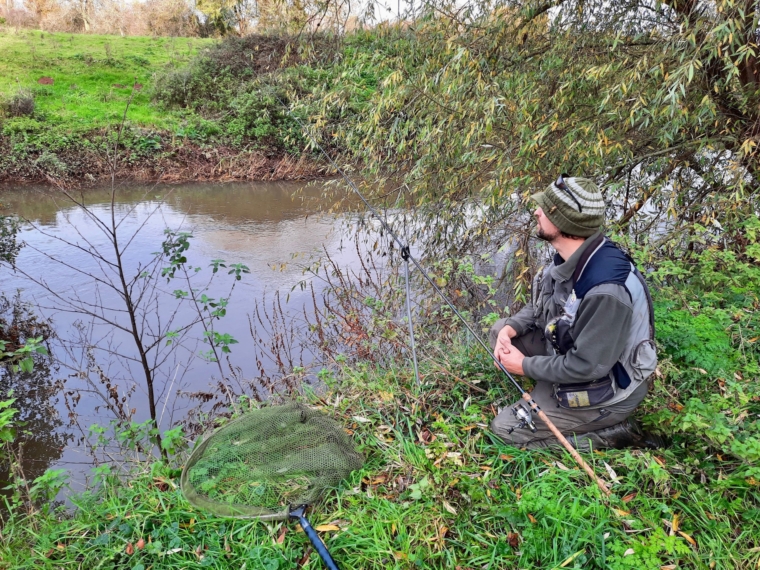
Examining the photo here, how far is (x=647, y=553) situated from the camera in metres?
1.58

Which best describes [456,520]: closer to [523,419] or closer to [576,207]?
[523,419]

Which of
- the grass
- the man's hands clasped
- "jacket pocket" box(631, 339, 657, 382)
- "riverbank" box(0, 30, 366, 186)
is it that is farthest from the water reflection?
"riverbank" box(0, 30, 366, 186)

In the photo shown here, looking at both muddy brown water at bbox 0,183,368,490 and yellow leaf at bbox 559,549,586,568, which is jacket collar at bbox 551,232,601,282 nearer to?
yellow leaf at bbox 559,549,586,568

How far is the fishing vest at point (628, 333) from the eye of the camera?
192 centimetres

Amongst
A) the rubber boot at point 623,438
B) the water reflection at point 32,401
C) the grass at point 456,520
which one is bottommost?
the water reflection at point 32,401

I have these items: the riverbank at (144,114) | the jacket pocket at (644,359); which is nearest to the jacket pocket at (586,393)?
the jacket pocket at (644,359)

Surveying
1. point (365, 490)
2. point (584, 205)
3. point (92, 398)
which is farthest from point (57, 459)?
point (584, 205)

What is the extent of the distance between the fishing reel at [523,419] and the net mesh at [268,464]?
79cm

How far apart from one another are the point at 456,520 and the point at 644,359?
3.44 ft

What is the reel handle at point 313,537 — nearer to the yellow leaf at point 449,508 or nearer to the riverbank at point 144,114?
the yellow leaf at point 449,508

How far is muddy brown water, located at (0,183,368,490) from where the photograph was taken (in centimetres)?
427

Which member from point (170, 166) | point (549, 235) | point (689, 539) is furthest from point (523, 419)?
point (170, 166)

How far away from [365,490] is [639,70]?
122 inches

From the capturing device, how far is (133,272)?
22.2 ft
